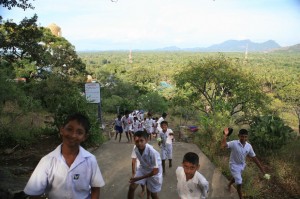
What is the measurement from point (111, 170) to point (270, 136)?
5321 millimetres

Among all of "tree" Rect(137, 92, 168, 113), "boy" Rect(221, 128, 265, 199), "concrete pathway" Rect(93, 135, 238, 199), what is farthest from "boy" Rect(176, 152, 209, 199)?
"tree" Rect(137, 92, 168, 113)

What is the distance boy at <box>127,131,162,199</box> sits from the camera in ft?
15.8

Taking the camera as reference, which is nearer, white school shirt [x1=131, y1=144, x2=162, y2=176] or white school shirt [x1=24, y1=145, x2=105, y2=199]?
white school shirt [x1=24, y1=145, x2=105, y2=199]

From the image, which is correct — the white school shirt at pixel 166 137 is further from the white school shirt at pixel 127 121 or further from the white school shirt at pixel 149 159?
the white school shirt at pixel 127 121

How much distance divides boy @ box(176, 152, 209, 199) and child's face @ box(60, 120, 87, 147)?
1546mm

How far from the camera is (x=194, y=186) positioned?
12.1 feet

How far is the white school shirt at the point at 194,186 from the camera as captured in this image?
3656 mm

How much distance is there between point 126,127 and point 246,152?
7.24m

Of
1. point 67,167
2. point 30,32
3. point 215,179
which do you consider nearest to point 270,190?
point 215,179

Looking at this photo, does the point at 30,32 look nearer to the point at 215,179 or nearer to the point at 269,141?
the point at 215,179

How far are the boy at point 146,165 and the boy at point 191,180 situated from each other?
42.3 inches

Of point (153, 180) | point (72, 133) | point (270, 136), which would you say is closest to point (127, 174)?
point (153, 180)

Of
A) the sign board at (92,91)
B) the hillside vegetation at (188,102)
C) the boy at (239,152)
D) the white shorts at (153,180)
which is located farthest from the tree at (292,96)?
the white shorts at (153,180)

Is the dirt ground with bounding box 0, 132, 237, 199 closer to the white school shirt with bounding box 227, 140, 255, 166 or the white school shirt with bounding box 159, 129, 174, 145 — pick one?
the white school shirt with bounding box 159, 129, 174, 145
